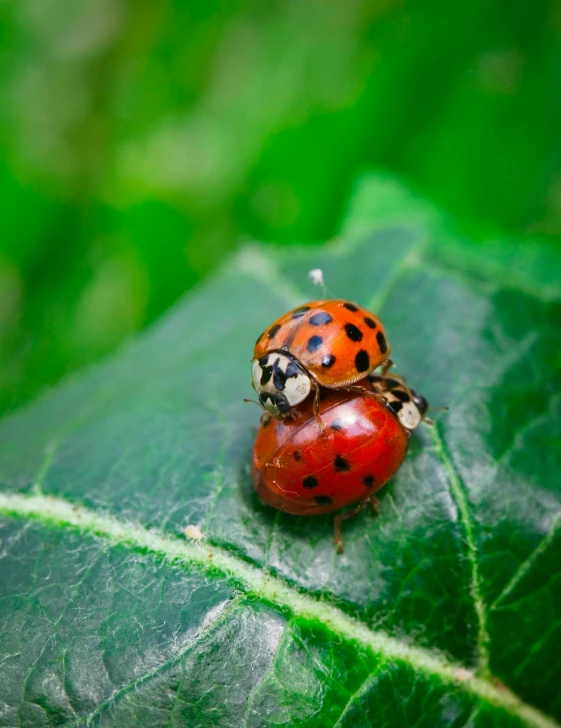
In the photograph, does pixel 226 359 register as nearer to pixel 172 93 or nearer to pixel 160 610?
pixel 160 610

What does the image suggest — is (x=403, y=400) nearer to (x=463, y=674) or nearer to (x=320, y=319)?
(x=320, y=319)

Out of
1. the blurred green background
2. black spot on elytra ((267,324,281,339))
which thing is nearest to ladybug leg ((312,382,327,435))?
black spot on elytra ((267,324,281,339))

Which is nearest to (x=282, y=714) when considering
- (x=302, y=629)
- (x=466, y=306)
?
(x=302, y=629)

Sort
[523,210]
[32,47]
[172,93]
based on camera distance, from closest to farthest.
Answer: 1. [523,210]
2. [172,93]
3. [32,47]

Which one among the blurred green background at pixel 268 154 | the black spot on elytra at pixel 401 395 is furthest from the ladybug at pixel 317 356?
the blurred green background at pixel 268 154

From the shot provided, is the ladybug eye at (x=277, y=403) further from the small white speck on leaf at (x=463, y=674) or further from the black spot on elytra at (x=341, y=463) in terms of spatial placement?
the small white speck on leaf at (x=463, y=674)

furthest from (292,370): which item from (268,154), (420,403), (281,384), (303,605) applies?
(268,154)

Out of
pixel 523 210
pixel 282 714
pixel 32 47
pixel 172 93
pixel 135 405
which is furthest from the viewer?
pixel 32 47

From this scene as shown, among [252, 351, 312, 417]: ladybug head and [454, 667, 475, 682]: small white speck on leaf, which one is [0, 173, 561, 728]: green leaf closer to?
[454, 667, 475, 682]: small white speck on leaf
